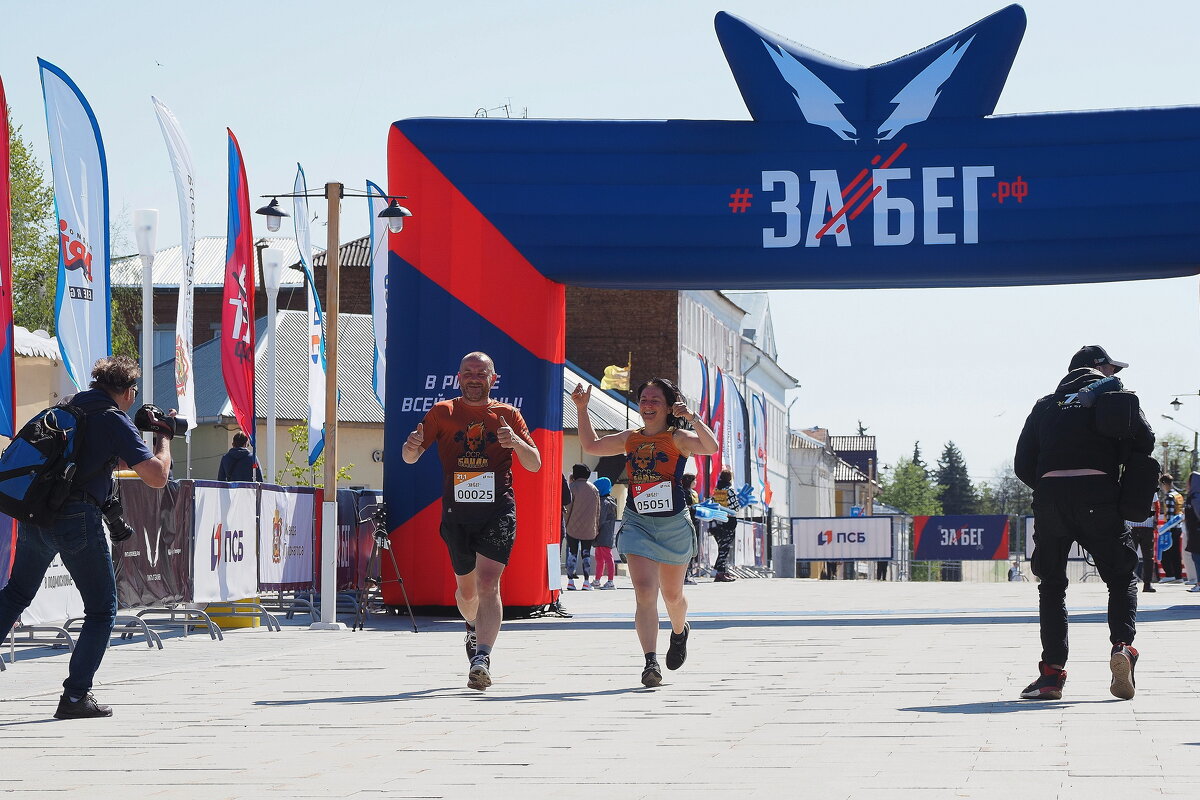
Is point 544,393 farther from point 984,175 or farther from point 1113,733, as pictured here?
point 1113,733

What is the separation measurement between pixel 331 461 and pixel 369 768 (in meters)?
9.30

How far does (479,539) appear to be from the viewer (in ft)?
31.4

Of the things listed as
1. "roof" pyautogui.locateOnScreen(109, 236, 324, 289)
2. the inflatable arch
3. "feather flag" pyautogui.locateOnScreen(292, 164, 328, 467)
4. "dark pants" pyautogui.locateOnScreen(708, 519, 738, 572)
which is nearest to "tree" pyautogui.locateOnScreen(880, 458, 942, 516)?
"roof" pyautogui.locateOnScreen(109, 236, 324, 289)

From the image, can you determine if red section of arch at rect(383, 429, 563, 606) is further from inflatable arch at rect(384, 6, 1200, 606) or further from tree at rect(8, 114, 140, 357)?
tree at rect(8, 114, 140, 357)

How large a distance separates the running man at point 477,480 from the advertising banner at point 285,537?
5464 millimetres

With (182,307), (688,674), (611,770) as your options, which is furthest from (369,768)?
(182,307)

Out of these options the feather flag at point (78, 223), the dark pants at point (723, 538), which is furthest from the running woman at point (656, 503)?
the dark pants at point (723, 538)

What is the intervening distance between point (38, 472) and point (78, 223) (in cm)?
778

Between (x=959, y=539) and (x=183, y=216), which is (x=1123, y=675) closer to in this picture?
(x=183, y=216)

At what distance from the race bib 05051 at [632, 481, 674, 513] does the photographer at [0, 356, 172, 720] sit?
2868mm

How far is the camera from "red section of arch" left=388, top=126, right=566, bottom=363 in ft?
52.4

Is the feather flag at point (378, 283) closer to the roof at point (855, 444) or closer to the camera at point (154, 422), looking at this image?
the camera at point (154, 422)

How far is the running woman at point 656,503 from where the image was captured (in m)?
9.51

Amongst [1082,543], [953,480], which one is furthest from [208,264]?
[953,480]
